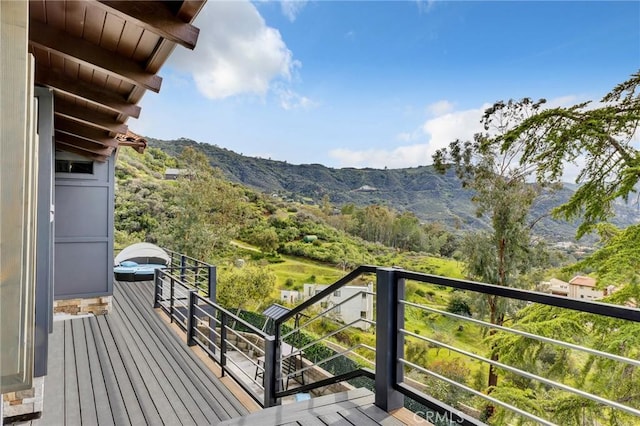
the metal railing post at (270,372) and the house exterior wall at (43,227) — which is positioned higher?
the house exterior wall at (43,227)

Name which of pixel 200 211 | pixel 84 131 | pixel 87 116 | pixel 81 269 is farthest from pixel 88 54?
pixel 200 211

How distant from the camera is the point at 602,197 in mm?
7078

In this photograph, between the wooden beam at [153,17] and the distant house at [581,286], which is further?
the distant house at [581,286]

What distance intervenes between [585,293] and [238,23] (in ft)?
75.5

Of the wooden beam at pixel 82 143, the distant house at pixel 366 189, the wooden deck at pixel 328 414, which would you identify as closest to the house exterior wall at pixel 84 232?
the wooden beam at pixel 82 143

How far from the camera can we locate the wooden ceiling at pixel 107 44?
191 centimetres

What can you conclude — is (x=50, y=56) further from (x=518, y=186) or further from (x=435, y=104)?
(x=435, y=104)

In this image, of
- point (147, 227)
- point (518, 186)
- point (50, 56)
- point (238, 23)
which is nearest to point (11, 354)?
point (50, 56)

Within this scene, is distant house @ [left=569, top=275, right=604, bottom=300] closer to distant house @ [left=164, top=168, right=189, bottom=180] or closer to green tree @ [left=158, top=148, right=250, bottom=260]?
green tree @ [left=158, top=148, right=250, bottom=260]

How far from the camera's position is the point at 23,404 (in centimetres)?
287

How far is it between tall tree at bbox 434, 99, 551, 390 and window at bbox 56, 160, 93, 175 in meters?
10.0

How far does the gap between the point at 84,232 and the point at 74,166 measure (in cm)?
104

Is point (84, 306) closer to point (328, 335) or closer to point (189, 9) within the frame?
point (328, 335)

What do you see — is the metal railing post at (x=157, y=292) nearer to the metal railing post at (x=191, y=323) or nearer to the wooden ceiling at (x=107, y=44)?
the metal railing post at (x=191, y=323)
